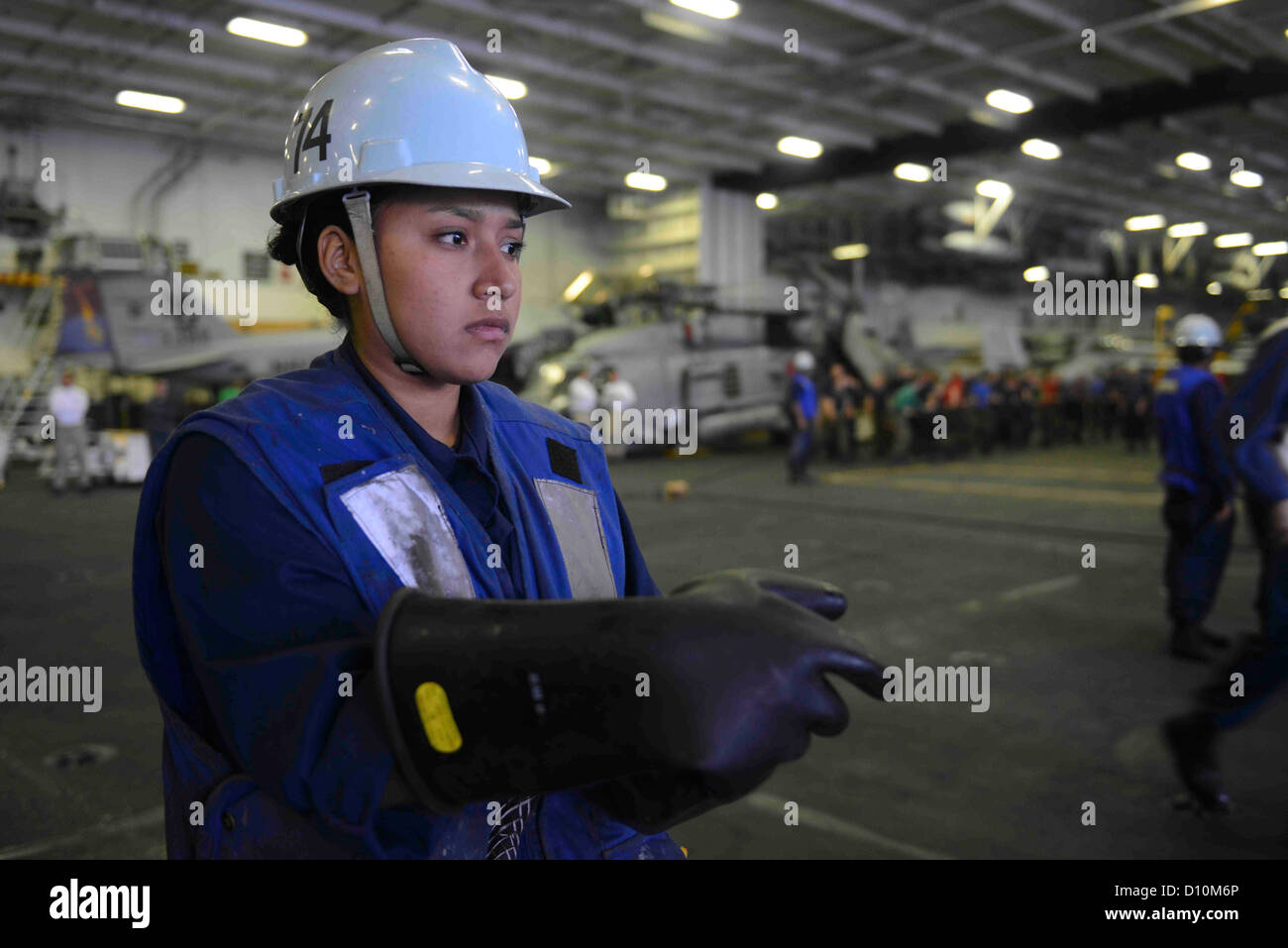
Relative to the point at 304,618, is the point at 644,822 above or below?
below

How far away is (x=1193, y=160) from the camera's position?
2075cm

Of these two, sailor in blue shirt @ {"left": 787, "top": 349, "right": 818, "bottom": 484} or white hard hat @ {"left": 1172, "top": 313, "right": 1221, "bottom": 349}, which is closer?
white hard hat @ {"left": 1172, "top": 313, "right": 1221, "bottom": 349}

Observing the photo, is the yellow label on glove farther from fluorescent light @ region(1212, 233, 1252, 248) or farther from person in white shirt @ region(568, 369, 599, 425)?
fluorescent light @ region(1212, 233, 1252, 248)

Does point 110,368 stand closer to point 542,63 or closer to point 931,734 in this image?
point 542,63

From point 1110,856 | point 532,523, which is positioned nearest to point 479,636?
point 532,523

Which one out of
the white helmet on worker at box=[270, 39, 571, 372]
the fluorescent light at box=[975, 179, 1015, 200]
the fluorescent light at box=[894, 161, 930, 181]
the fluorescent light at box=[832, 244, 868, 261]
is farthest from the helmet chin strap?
the fluorescent light at box=[832, 244, 868, 261]

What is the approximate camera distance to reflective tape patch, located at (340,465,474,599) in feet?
3.14

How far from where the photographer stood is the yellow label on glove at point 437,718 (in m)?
0.74

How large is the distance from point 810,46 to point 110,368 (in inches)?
487

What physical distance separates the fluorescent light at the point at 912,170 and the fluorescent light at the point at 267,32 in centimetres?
1194

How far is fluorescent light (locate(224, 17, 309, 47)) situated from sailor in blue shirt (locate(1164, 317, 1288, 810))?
41.5 ft

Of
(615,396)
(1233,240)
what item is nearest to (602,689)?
(615,396)

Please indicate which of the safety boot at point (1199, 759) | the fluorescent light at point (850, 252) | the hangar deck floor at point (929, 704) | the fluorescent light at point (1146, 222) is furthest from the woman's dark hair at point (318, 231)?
the fluorescent light at point (1146, 222)

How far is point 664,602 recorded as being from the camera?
0.74m
